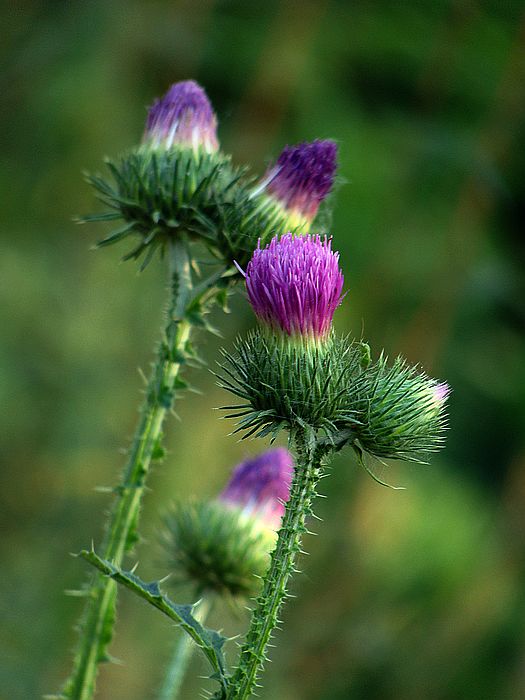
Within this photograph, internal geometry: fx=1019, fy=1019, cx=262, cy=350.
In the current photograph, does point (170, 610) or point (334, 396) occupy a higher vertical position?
point (334, 396)

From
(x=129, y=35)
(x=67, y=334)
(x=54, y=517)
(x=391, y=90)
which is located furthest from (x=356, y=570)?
(x=129, y=35)

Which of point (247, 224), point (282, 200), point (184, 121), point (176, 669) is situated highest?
point (184, 121)

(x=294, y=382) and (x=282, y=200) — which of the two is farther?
(x=282, y=200)

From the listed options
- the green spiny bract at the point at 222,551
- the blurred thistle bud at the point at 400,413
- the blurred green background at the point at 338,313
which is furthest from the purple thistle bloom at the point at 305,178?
the blurred green background at the point at 338,313

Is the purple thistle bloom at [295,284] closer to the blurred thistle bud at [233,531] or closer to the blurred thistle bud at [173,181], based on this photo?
the blurred thistle bud at [173,181]

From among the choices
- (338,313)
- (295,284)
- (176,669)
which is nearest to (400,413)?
(295,284)

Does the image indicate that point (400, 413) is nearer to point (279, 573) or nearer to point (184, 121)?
point (279, 573)

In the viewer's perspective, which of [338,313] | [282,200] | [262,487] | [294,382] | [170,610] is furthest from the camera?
[338,313]
